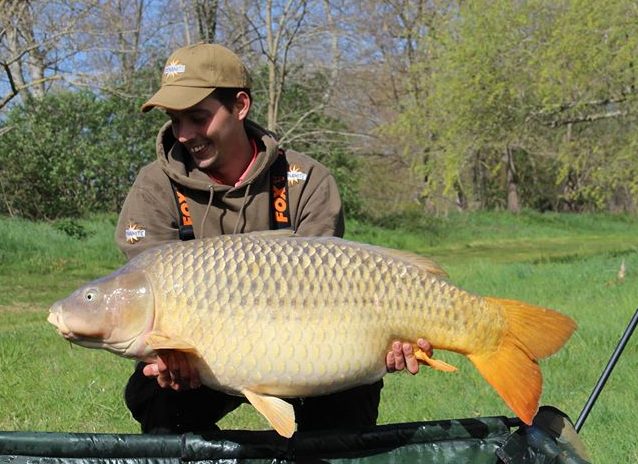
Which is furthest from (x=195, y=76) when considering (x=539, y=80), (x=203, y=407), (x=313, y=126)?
(x=313, y=126)

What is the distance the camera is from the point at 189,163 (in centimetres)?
184

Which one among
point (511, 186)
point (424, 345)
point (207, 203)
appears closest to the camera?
point (424, 345)

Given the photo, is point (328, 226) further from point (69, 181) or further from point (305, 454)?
point (69, 181)

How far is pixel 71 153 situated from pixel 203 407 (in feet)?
27.4

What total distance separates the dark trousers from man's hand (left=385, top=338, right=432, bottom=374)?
271 millimetres

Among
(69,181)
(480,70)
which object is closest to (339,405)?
(480,70)

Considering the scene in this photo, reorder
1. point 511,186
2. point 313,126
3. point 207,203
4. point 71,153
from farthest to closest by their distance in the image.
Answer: point 511,186 < point 313,126 < point 71,153 < point 207,203

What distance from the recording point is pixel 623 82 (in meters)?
8.58

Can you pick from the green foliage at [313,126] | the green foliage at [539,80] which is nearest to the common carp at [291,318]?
the green foliage at [539,80]

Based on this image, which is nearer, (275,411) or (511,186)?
(275,411)

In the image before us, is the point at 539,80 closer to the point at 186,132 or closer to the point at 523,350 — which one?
the point at 186,132

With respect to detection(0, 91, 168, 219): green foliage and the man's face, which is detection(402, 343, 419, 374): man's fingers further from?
detection(0, 91, 168, 219): green foliage

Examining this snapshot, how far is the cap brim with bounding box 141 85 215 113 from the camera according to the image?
1682 millimetres

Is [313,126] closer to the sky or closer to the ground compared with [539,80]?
closer to the ground
